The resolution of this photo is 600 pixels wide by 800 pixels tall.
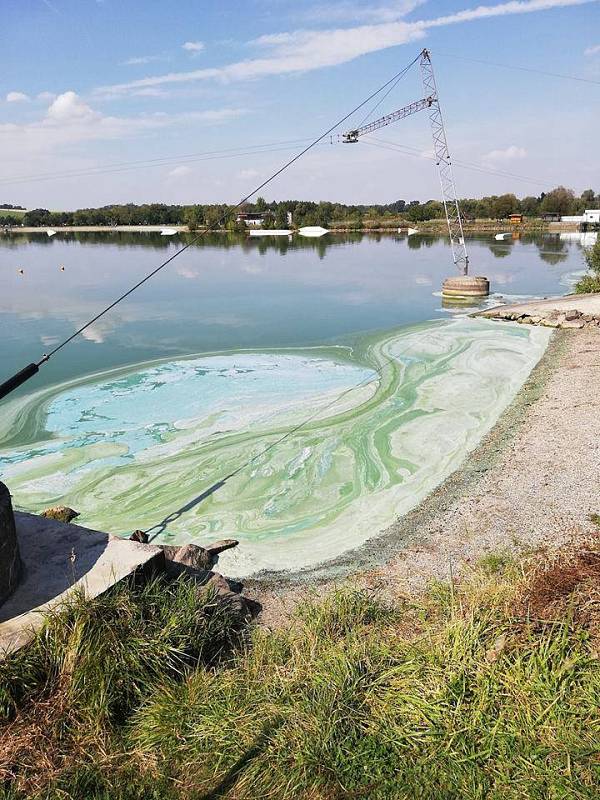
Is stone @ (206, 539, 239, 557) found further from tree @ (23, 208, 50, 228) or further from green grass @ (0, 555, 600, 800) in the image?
tree @ (23, 208, 50, 228)

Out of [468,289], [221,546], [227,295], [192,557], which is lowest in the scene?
[221,546]

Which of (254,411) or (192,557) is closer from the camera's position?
(192,557)

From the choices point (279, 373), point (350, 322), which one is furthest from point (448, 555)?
point (350, 322)

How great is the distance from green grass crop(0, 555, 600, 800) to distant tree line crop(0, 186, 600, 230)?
72306mm

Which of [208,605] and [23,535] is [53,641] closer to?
[208,605]

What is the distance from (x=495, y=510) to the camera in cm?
587

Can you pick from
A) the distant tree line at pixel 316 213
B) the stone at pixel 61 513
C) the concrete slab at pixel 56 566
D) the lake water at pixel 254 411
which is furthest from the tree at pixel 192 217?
the concrete slab at pixel 56 566

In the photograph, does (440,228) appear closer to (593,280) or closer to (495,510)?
(593,280)

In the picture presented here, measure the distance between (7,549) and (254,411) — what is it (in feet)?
19.3

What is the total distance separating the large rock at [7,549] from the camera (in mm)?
3293

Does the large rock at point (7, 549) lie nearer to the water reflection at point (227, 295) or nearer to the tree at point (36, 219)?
the water reflection at point (227, 295)

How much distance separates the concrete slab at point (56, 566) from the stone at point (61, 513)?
5.21 feet

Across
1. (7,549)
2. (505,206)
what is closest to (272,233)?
(505,206)

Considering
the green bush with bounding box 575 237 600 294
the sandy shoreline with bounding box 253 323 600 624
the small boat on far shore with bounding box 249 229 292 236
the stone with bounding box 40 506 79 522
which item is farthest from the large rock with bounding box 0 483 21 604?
the small boat on far shore with bounding box 249 229 292 236
